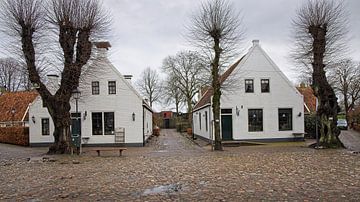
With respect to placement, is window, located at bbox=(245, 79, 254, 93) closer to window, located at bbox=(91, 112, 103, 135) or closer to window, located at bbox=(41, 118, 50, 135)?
window, located at bbox=(91, 112, 103, 135)

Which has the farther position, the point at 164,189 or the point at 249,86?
the point at 249,86

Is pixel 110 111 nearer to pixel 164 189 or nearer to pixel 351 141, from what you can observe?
pixel 351 141

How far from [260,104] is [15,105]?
898 inches

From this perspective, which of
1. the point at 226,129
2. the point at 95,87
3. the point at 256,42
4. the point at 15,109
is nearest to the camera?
the point at 95,87

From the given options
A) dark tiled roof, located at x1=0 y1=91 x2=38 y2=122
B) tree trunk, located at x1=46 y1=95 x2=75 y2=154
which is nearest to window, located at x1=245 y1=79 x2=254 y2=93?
tree trunk, located at x1=46 y1=95 x2=75 y2=154

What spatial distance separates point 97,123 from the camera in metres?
26.8

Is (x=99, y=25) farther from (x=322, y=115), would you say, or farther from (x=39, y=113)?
(x=322, y=115)

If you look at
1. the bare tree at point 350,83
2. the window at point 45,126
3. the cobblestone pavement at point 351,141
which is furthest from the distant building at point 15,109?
the bare tree at point 350,83

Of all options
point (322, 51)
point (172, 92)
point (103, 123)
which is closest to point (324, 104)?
point (322, 51)

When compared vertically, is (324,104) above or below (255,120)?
above

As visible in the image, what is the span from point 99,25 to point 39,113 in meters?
9.94

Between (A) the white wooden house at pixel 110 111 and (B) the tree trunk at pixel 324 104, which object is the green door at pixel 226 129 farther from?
(B) the tree trunk at pixel 324 104

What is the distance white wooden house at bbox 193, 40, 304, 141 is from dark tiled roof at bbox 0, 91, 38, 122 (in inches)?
714

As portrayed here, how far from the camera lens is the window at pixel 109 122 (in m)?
26.7
